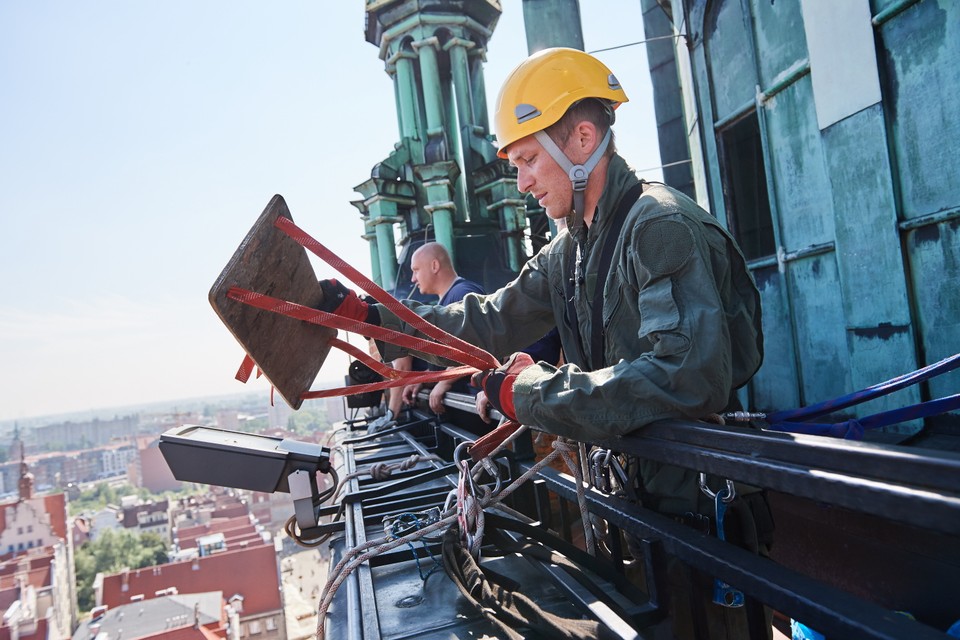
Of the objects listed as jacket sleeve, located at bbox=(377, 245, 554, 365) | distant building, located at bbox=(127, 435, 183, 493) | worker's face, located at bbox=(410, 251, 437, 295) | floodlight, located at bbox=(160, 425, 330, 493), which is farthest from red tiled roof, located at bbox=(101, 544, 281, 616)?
distant building, located at bbox=(127, 435, 183, 493)

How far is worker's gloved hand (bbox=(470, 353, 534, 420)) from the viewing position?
1775mm

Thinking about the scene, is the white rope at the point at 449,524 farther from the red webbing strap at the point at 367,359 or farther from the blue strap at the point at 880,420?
the blue strap at the point at 880,420

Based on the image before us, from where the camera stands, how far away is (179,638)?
21.7 metres

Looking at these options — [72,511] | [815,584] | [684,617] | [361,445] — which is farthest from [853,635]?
→ [72,511]

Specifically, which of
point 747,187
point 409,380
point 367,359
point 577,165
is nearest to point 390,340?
point 409,380

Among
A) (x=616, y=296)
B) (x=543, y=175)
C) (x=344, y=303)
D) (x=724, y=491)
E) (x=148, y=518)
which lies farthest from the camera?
(x=148, y=518)

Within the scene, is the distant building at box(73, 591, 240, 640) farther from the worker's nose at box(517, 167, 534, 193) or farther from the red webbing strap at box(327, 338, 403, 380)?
the worker's nose at box(517, 167, 534, 193)

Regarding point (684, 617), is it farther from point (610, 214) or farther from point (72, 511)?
point (72, 511)

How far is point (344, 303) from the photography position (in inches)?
96.7

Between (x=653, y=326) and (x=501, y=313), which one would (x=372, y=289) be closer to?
(x=501, y=313)

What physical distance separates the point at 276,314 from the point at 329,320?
23cm

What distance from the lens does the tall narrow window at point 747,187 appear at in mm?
5082

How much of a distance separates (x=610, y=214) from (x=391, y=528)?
1406 mm

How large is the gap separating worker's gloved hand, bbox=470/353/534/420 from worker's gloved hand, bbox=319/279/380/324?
79 centimetres
